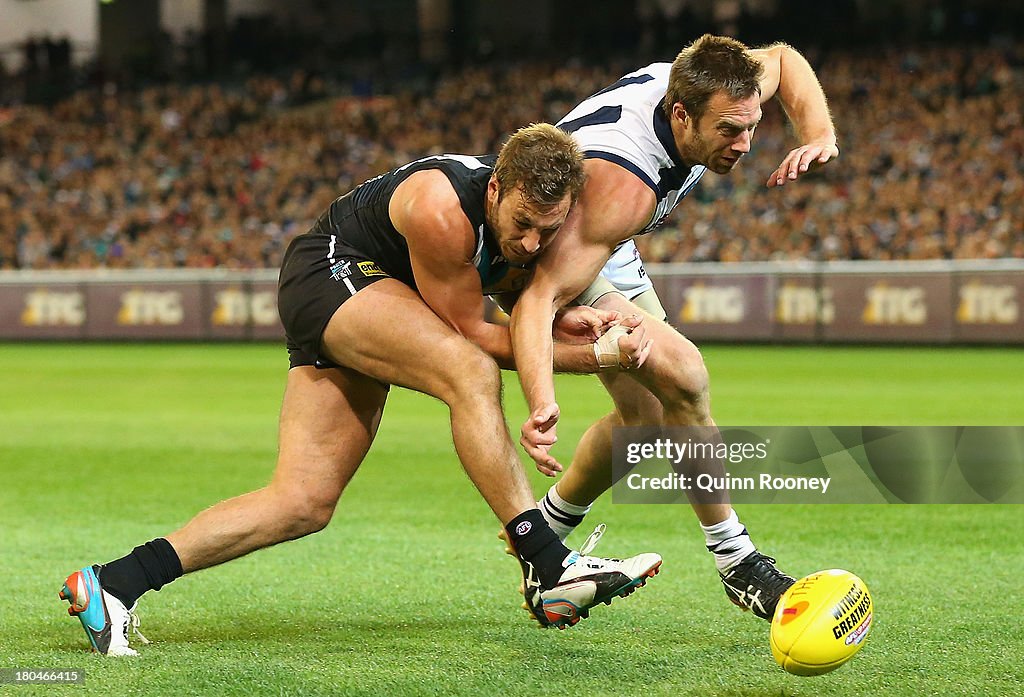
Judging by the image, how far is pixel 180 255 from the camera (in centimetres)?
2536

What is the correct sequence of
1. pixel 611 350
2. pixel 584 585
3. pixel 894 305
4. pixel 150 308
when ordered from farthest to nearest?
pixel 150 308 < pixel 894 305 < pixel 611 350 < pixel 584 585

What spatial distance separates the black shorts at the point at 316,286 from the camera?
4410 mm

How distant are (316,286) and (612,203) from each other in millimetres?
1068

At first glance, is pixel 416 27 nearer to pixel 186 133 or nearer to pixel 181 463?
pixel 186 133

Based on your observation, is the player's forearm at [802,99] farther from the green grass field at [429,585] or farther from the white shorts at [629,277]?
the green grass field at [429,585]

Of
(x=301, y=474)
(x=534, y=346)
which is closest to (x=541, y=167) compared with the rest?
(x=534, y=346)

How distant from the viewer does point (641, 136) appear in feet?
14.8

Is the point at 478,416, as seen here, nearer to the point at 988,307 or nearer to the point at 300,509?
the point at 300,509

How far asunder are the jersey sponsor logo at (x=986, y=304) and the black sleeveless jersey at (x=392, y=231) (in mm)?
14943

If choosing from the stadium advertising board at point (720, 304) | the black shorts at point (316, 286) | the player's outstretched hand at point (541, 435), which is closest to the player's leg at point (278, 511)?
the black shorts at point (316, 286)

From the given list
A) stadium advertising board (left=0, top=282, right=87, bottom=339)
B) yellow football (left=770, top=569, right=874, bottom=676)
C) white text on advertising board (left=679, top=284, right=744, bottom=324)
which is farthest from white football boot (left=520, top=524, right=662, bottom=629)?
stadium advertising board (left=0, top=282, right=87, bottom=339)

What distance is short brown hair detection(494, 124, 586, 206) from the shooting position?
3.96 meters

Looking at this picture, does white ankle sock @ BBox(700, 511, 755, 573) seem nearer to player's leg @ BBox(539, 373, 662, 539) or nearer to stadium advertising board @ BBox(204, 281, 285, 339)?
player's leg @ BBox(539, 373, 662, 539)

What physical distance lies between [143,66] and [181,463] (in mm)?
26363
